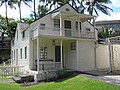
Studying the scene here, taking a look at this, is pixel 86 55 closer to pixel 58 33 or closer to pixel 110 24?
pixel 58 33

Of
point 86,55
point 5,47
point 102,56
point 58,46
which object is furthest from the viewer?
point 5,47

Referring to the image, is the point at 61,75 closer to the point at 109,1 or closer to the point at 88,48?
the point at 88,48

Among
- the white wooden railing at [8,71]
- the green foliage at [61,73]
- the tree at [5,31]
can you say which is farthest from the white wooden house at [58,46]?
the tree at [5,31]

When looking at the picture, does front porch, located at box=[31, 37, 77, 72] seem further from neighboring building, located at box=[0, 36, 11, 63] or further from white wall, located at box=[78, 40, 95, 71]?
neighboring building, located at box=[0, 36, 11, 63]

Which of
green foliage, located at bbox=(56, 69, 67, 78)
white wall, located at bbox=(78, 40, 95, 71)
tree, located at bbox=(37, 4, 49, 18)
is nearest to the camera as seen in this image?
green foliage, located at bbox=(56, 69, 67, 78)

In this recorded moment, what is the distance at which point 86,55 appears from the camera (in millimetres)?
19016

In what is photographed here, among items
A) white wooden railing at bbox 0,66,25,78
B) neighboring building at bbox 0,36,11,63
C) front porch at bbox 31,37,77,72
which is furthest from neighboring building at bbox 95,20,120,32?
white wooden railing at bbox 0,66,25,78

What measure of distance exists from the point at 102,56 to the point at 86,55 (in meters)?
2.42

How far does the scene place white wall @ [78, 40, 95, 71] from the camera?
18.6 m

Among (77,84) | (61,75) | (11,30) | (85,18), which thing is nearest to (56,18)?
(85,18)

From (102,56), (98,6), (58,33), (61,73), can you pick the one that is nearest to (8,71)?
(61,73)

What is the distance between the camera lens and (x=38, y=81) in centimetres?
1530

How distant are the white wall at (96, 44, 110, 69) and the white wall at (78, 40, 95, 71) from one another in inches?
34.9

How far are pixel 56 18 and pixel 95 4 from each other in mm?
16919
